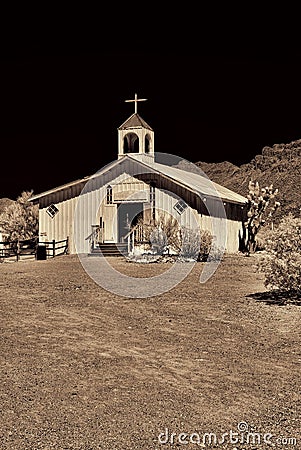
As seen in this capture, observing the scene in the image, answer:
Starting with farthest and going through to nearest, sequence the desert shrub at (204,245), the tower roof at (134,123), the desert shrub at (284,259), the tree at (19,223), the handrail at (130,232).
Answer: the tree at (19,223) → the tower roof at (134,123) → the handrail at (130,232) → the desert shrub at (204,245) → the desert shrub at (284,259)

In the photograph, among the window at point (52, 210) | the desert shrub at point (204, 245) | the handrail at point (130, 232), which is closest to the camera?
the desert shrub at point (204, 245)

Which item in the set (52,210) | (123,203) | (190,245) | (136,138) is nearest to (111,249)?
(123,203)

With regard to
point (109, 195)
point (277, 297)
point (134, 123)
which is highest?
point (134, 123)

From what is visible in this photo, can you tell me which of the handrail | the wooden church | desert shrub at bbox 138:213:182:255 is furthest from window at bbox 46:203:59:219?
desert shrub at bbox 138:213:182:255

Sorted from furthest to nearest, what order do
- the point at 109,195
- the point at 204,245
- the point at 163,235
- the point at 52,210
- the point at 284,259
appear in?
the point at 52,210 → the point at 109,195 → the point at 163,235 → the point at 204,245 → the point at 284,259

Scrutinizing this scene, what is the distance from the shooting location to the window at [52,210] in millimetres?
30422

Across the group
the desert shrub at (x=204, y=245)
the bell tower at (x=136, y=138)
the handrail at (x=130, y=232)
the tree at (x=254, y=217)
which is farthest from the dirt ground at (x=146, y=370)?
the tree at (x=254, y=217)

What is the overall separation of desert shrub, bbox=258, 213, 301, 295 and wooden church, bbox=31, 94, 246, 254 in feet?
37.9

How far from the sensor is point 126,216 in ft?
98.4

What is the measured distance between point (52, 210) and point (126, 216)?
344cm

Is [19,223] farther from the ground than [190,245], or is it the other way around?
[19,223]

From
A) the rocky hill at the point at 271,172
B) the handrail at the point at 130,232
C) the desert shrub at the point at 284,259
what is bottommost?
the desert shrub at the point at 284,259

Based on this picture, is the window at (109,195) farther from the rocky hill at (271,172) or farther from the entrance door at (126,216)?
the rocky hill at (271,172)

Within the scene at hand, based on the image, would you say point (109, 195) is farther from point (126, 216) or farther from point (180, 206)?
point (180, 206)
